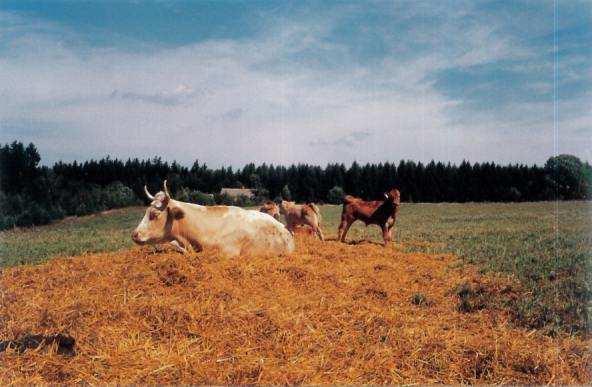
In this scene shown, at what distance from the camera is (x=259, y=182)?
247 ft

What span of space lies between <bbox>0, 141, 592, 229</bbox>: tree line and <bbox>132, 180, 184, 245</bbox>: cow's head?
95.4ft

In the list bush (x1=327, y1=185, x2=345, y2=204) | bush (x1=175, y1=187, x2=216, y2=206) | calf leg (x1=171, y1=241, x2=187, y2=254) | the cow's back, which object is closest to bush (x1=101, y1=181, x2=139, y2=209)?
bush (x1=175, y1=187, x2=216, y2=206)

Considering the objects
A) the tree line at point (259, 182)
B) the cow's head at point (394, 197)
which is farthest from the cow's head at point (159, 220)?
the tree line at point (259, 182)

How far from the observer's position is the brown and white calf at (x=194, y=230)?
29.0 feet

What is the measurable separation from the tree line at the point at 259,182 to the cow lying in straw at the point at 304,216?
26432mm

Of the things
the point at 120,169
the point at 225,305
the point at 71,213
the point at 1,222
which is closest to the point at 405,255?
the point at 225,305

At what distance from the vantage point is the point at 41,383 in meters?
4.19

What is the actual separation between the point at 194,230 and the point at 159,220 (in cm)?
74

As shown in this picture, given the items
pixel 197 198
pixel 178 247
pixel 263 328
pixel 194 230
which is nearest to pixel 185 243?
pixel 178 247

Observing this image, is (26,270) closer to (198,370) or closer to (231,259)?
(231,259)

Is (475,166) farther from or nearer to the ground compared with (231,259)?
farther from the ground

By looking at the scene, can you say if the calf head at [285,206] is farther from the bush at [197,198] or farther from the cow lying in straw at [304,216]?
the bush at [197,198]

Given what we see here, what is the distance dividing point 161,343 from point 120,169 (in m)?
62.4

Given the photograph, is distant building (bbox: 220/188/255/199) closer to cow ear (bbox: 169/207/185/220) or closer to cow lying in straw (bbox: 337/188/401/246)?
cow lying in straw (bbox: 337/188/401/246)
